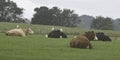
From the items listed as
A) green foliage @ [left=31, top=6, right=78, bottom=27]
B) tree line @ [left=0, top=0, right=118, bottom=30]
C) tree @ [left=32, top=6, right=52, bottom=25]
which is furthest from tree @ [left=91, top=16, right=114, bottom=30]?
tree @ [left=32, top=6, right=52, bottom=25]

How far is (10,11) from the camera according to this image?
9338cm

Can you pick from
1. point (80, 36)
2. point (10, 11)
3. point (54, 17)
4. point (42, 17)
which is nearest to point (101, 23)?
point (54, 17)

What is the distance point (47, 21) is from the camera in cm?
9325

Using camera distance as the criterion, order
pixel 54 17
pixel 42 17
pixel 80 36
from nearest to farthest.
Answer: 1. pixel 80 36
2. pixel 42 17
3. pixel 54 17

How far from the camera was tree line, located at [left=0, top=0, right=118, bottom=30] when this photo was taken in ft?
303

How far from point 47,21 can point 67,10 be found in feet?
45.5

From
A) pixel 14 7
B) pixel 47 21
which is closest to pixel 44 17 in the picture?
pixel 47 21

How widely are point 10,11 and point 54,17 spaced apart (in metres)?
11.3

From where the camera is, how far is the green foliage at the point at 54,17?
93.3m

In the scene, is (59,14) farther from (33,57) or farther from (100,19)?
(33,57)

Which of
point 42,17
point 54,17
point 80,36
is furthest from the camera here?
point 54,17

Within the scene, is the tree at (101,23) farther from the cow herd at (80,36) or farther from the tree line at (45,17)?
the cow herd at (80,36)

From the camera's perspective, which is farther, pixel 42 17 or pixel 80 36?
pixel 42 17

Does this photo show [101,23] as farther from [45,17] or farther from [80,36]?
[80,36]
